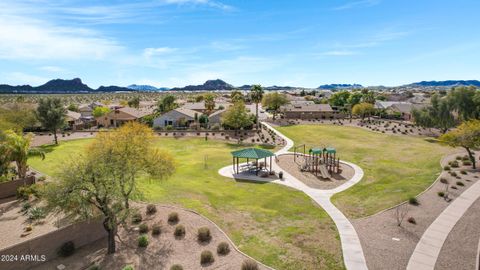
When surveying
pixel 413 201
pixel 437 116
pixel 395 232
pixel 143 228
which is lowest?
pixel 395 232

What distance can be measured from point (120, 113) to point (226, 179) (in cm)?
6637

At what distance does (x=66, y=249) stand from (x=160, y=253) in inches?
286

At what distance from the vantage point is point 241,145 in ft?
206

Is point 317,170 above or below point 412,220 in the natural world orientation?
below

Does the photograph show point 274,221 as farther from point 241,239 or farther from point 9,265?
point 9,265

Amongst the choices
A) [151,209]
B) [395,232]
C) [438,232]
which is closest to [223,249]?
[151,209]

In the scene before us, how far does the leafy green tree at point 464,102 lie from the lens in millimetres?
73875

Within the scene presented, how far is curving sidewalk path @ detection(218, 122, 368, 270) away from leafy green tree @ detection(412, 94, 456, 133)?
140ft

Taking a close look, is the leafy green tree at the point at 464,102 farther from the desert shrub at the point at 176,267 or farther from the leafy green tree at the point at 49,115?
the leafy green tree at the point at 49,115

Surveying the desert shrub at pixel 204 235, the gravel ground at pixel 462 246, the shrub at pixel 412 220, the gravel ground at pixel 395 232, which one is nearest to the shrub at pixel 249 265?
the desert shrub at pixel 204 235

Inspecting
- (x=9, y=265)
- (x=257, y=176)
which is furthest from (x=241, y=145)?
(x=9, y=265)

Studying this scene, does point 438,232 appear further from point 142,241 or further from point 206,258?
point 142,241

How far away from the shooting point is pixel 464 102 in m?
74.6

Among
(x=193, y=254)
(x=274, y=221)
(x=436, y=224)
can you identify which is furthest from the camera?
(x=274, y=221)
